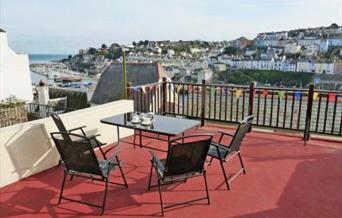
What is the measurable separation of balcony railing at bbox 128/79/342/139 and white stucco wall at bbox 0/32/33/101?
28.6 feet

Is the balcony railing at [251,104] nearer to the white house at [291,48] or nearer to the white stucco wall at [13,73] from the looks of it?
the white house at [291,48]

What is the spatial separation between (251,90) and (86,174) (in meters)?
3.84

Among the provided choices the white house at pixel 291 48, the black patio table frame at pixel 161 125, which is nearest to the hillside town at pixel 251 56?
the white house at pixel 291 48

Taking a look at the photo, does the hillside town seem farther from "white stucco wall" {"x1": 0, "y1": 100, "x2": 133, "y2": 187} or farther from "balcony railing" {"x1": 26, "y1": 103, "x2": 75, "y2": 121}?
"balcony railing" {"x1": 26, "y1": 103, "x2": 75, "y2": 121}

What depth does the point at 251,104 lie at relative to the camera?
18.2ft

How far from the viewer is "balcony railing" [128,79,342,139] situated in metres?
5.02

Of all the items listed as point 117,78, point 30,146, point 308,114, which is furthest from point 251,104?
point 117,78

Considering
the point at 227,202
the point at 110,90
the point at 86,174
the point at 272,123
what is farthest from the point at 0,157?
the point at 110,90

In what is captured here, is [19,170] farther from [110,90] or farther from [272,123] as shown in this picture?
[110,90]

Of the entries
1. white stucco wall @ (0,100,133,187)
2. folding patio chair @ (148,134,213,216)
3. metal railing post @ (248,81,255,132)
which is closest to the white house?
metal railing post @ (248,81,255,132)

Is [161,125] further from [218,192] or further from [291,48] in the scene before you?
[291,48]

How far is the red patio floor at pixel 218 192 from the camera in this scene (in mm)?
2752

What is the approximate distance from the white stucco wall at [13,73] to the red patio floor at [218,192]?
10.3m

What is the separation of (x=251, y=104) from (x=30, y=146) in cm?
414
